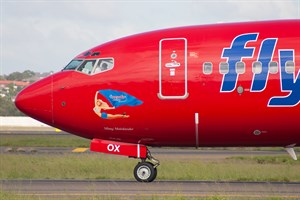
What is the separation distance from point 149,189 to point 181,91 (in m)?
3.16

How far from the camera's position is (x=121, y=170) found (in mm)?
31656

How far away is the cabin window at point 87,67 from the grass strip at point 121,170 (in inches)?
237

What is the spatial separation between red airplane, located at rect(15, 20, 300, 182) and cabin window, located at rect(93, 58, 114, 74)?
0.03m

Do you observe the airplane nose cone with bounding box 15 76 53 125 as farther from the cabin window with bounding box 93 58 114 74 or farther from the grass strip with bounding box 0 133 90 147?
the grass strip with bounding box 0 133 90 147

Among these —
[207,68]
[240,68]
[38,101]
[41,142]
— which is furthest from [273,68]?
[41,142]

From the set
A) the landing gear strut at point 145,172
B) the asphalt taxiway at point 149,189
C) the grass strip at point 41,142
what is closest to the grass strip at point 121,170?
the asphalt taxiway at point 149,189

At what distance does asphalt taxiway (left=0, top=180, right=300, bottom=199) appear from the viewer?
20.6 meters

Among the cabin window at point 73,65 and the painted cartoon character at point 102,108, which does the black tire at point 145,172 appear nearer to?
the painted cartoon character at point 102,108

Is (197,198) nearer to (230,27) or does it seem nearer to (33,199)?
(33,199)

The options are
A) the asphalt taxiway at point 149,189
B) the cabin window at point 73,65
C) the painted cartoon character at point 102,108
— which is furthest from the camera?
the cabin window at point 73,65

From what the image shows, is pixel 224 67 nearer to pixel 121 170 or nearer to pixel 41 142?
pixel 121 170

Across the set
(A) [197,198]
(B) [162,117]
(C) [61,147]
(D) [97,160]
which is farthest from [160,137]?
(C) [61,147]

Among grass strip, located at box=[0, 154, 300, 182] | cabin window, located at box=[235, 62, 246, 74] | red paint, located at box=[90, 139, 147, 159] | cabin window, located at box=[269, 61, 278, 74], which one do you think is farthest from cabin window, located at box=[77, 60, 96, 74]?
grass strip, located at box=[0, 154, 300, 182]

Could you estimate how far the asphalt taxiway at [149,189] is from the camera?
20625mm
